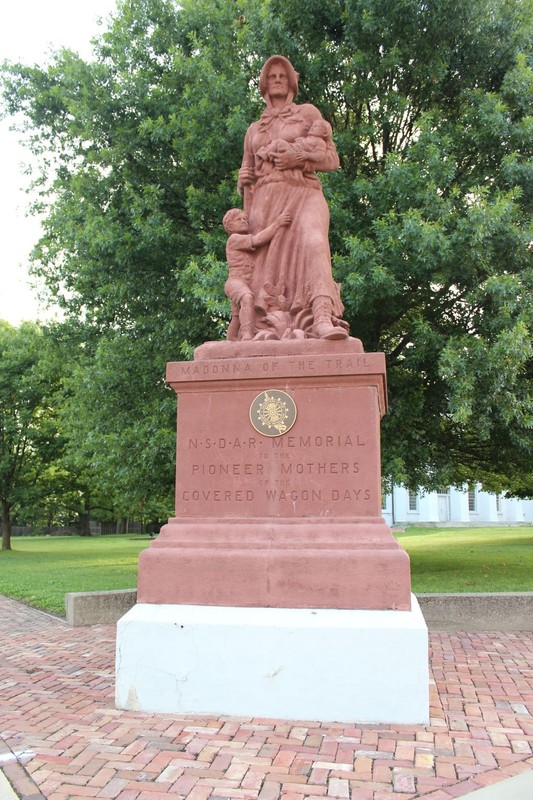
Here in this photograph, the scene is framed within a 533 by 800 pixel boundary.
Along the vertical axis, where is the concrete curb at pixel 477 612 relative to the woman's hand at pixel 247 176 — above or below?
below

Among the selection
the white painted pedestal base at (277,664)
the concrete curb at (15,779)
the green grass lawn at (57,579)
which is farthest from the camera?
the green grass lawn at (57,579)

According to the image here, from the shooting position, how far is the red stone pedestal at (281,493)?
5047 millimetres

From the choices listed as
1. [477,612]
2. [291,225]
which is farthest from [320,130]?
[477,612]

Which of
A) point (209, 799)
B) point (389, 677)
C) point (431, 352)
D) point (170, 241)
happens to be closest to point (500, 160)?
point (431, 352)

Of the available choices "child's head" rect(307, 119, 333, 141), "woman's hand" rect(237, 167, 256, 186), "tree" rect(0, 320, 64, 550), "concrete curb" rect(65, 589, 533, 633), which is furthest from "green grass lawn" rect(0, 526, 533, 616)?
"tree" rect(0, 320, 64, 550)

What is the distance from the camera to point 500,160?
10.7m

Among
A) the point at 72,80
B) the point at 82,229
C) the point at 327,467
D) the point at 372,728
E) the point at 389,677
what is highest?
the point at 72,80

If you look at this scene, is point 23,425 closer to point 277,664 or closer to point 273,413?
point 273,413

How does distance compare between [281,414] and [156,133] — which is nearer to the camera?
[281,414]

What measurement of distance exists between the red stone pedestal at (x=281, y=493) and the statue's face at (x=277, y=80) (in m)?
2.61

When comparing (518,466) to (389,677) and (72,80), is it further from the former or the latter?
(72,80)

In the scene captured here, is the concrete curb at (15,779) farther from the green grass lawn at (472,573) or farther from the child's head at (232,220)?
the green grass lawn at (472,573)

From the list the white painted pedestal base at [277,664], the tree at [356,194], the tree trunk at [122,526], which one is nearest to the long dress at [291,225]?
the white painted pedestal base at [277,664]

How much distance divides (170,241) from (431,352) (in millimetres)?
4539
